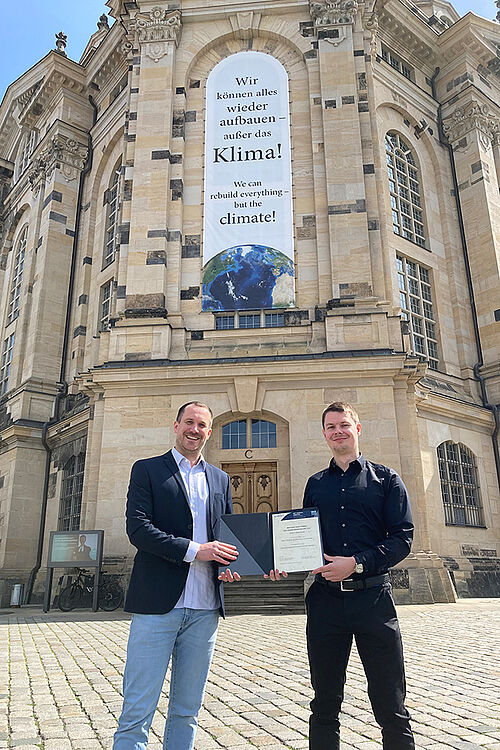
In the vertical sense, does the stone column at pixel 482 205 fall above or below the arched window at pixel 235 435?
above

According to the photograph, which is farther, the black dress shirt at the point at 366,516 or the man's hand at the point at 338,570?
the black dress shirt at the point at 366,516

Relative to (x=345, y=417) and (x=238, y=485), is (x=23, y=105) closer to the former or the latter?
(x=238, y=485)

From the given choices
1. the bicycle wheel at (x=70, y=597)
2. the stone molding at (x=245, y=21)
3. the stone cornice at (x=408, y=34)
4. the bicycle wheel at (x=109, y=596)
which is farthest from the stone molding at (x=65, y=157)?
the bicycle wheel at (x=109, y=596)

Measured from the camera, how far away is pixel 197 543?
10.7 ft

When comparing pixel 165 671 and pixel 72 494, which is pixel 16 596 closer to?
pixel 72 494

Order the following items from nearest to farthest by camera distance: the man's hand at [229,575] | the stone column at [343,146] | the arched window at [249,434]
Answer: the man's hand at [229,575] → the arched window at [249,434] → the stone column at [343,146]

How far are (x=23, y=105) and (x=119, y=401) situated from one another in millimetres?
22062

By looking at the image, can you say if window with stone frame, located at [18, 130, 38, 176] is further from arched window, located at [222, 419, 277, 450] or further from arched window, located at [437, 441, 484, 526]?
arched window, located at [437, 441, 484, 526]

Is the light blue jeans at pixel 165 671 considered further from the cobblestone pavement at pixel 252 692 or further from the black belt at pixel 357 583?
the cobblestone pavement at pixel 252 692

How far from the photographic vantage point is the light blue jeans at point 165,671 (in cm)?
299

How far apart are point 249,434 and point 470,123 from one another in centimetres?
1701

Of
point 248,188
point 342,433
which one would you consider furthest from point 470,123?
point 342,433

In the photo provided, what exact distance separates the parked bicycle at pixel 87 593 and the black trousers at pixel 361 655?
41.2ft

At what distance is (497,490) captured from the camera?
801 inches
